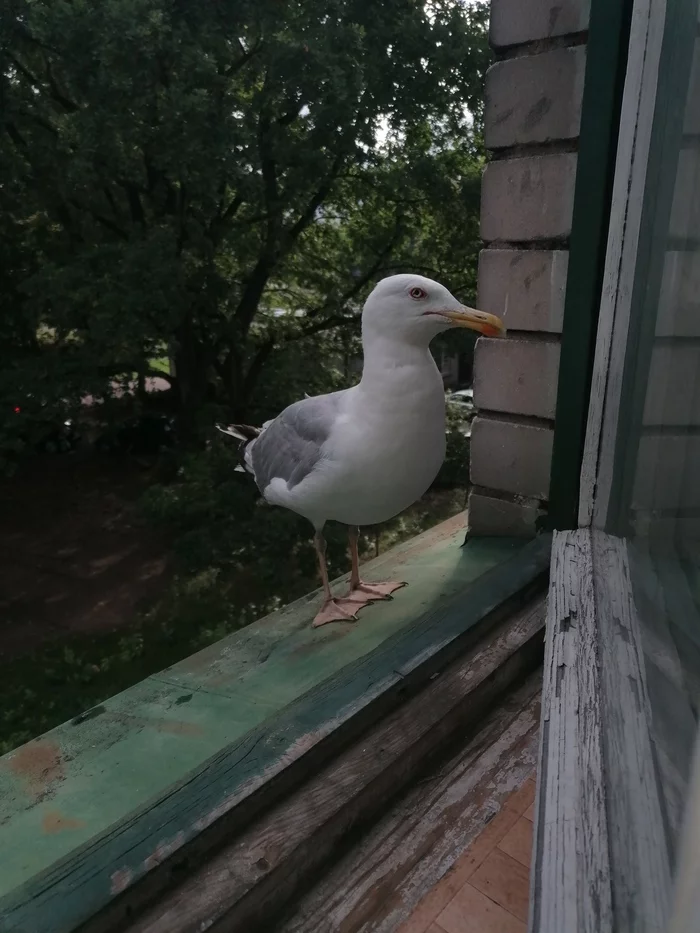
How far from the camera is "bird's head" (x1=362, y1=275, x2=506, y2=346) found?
1302 millimetres

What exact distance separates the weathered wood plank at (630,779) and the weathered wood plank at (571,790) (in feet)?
0.04

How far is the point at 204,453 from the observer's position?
207 inches

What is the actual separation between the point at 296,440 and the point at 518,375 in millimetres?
575

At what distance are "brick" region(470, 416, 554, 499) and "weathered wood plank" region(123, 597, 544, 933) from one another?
1.56 feet

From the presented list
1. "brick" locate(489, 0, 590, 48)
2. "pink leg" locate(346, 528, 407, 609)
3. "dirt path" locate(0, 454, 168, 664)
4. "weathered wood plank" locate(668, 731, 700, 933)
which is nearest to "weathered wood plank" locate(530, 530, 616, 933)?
"weathered wood plank" locate(668, 731, 700, 933)

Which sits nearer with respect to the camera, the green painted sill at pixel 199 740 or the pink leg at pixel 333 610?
the green painted sill at pixel 199 740

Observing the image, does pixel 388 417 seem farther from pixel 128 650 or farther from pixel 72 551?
pixel 72 551

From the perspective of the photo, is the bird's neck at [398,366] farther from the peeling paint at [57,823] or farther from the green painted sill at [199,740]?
the peeling paint at [57,823]

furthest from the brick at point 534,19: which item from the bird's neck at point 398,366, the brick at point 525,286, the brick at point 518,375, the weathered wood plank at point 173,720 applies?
the weathered wood plank at point 173,720

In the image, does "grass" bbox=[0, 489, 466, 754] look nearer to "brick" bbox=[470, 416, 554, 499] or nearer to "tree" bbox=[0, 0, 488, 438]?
"tree" bbox=[0, 0, 488, 438]

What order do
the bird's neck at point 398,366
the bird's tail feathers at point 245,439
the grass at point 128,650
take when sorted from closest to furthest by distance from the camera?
the bird's neck at point 398,366 < the bird's tail feathers at point 245,439 < the grass at point 128,650

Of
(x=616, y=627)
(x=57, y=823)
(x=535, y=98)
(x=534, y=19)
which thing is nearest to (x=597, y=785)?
(x=616, y=627)

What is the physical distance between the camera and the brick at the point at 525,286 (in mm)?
1571

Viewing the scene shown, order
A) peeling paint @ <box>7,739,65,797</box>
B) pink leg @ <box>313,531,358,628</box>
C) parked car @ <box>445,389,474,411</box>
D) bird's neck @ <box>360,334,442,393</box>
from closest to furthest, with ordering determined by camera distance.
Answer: peeling paint @ <box>7,739,65,797</box>, bird's neck @ <box>360,334,442,393</box>, pink leg @ <box>313,531,358,628</box>, parked car @ <box>445,389,474,411</box>
